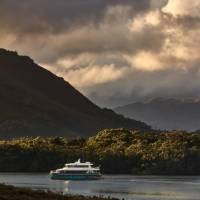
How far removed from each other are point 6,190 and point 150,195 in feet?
264

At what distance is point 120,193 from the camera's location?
19300 cm

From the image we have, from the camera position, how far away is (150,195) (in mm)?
188125

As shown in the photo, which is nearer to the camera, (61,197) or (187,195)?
(61,197)

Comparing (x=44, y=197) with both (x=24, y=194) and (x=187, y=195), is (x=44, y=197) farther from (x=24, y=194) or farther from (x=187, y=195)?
(x=187, y=195)

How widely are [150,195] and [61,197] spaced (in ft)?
254

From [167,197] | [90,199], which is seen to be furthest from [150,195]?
[90,199]

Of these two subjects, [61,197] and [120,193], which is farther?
[120,193]

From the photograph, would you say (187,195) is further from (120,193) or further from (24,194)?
(24,194)

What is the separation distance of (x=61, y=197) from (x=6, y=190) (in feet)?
29.4

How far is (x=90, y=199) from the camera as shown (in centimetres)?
11688

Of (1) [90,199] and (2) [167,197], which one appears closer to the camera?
(1) [90,199]

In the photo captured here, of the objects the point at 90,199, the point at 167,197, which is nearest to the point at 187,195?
the point at 167,197

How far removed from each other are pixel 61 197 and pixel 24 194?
21.0 feet

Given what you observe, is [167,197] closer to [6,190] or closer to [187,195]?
[187,195]
